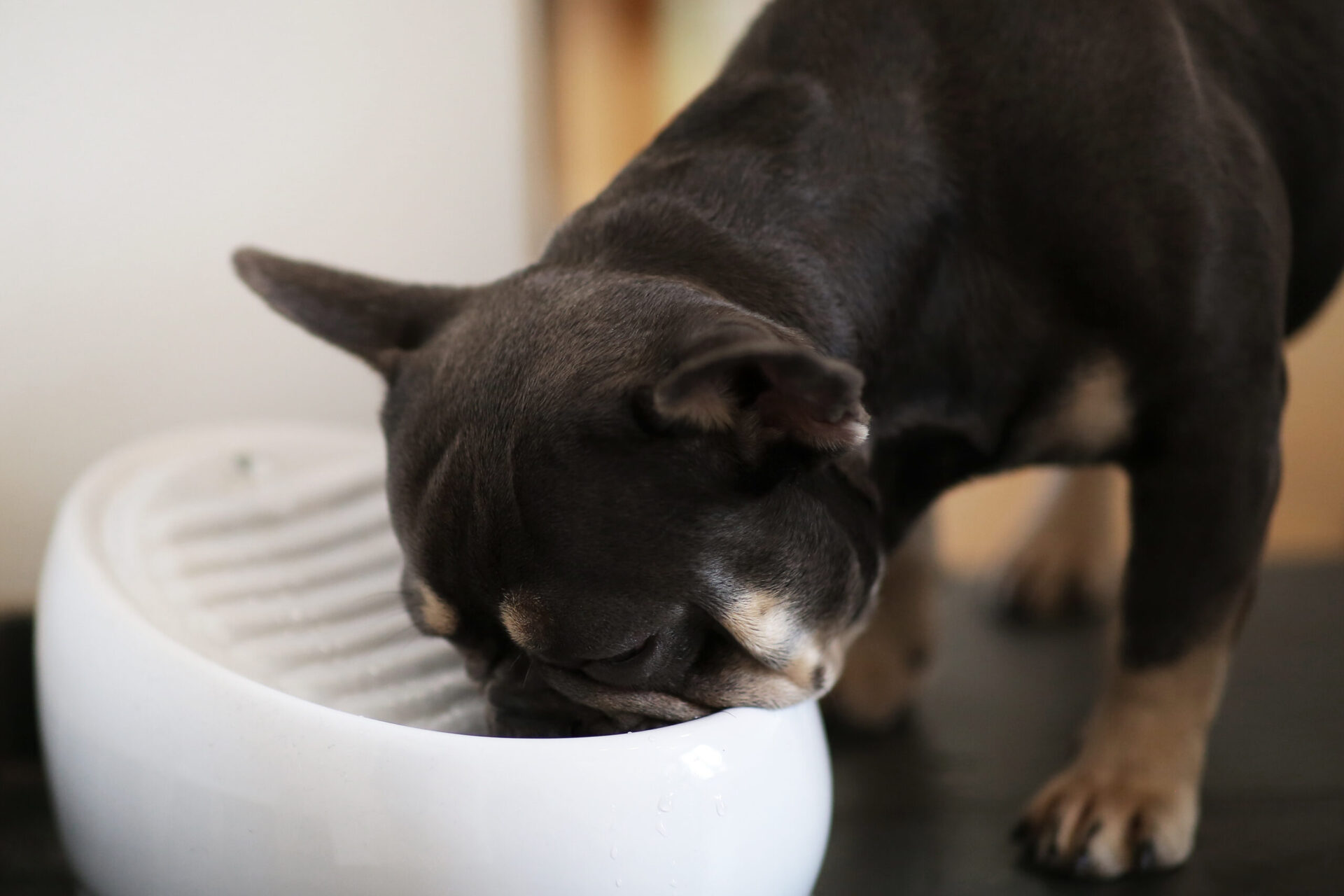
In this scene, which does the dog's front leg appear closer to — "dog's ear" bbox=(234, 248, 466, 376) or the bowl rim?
the bowl rim

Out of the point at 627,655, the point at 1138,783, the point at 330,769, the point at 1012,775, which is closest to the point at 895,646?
the point at 1012,775

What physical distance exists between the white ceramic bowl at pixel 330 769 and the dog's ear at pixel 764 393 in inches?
8.4

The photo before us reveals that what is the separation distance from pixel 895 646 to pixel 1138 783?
38cm

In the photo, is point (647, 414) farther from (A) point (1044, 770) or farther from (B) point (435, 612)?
(A) point (1044, 770)

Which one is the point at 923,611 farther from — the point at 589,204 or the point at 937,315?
the point at 589,204

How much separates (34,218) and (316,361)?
0.43m

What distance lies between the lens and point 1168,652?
109 cm

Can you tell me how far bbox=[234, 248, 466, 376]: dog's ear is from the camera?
0.97 metres

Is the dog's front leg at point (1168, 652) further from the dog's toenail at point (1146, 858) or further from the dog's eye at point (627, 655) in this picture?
the dog's eye at point (627, 655)

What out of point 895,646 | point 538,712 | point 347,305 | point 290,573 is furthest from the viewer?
point 895,646

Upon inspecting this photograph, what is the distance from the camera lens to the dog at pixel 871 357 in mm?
782

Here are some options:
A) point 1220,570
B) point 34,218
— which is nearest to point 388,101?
point 34,218

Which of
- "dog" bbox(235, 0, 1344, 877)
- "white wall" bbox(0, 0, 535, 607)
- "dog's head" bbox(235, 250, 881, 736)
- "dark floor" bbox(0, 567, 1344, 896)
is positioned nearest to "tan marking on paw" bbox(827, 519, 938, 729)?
"dark floor" bbox(0, 567, 1344, 896)

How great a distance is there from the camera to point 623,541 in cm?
77
